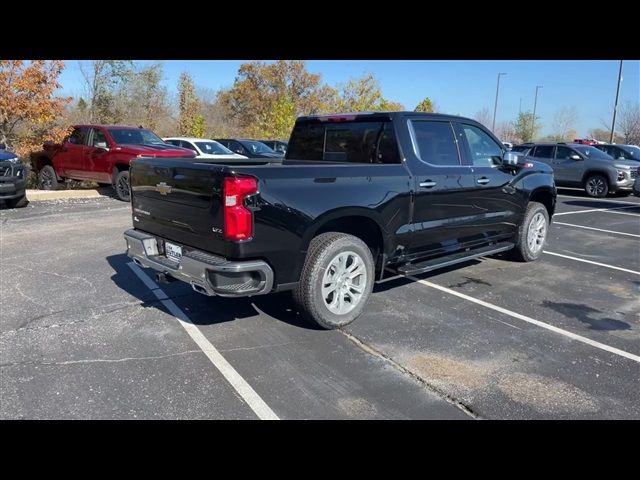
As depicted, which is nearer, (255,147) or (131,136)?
(131,136)

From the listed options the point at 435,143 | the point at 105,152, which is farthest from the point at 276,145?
the point at 435,143

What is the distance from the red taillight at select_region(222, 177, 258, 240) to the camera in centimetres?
362

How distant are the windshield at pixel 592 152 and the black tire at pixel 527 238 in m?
11.0

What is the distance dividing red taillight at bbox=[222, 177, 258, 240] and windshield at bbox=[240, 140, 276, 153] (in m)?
14.7

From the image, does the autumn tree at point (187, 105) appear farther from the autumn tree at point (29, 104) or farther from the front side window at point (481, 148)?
the front side window at point (481, 148)

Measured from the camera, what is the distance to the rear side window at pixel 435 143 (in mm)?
5070

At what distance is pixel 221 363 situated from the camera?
369 centimetres

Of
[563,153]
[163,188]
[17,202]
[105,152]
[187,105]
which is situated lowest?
[17,202]

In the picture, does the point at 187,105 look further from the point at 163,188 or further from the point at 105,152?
the point at 163,188

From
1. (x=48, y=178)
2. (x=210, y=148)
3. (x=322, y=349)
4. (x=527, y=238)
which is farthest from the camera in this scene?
(x=210, y=148)

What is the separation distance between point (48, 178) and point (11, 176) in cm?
400
